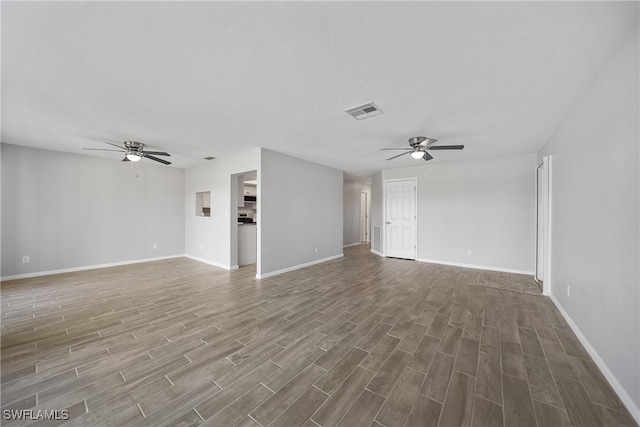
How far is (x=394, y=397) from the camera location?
1.57 m

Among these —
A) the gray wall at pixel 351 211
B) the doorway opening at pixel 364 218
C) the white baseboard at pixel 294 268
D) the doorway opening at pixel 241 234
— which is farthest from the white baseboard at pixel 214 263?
the doorway opening at pixel 364 218

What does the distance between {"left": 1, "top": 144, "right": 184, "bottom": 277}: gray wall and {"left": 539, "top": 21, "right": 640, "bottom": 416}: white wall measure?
7.88 meters

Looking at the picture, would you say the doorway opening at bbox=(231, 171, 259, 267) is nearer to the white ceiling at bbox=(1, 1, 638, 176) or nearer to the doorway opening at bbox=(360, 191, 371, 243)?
the white ceiling at bbox=(1, 1, 638, 176)

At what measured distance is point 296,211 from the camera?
5.19 meters

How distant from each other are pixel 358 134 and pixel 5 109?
458 centimetres

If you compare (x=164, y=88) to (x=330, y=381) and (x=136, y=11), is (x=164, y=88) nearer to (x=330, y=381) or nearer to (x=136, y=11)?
(x=136, y=11)

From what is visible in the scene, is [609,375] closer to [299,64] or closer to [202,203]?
[299,64]

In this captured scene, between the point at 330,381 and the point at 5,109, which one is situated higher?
the point at 5,109

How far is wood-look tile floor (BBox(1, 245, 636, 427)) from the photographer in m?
1.46

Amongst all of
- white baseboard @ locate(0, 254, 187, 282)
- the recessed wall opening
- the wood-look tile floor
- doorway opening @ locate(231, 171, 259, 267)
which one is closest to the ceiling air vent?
the wood-look tile floor

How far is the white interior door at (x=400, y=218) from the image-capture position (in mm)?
6090

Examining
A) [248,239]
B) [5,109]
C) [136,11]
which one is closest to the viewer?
[136,11]

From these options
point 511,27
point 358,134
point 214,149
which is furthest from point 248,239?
point 511,27

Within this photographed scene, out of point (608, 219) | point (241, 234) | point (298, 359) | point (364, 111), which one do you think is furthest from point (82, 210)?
point (608, 219)
